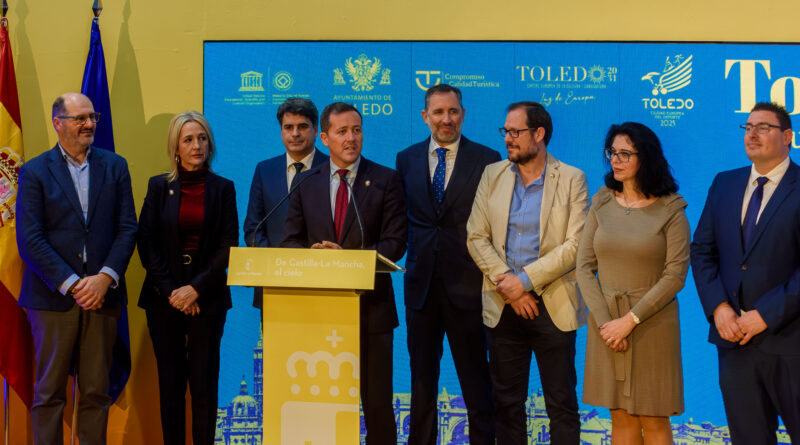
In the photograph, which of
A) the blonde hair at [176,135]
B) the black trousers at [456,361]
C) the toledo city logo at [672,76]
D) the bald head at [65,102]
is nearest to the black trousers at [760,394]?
the black trousers at [456,361]

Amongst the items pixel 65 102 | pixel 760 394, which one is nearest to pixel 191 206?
pixel 65 102

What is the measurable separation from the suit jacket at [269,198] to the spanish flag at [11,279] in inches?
53.0

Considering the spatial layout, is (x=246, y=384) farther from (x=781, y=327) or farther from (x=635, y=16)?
(x=635, y=16)

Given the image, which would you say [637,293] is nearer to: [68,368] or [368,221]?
[368,221]

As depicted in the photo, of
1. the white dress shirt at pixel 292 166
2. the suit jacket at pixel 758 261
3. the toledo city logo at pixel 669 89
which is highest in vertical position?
the toledo city logo at pixel 669 89

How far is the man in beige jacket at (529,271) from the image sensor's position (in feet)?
10.2

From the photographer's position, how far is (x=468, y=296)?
337cm

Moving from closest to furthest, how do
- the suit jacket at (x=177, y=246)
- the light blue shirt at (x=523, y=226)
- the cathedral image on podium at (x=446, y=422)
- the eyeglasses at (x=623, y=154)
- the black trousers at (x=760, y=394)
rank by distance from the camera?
the black trousers at (x=760, y=394) < the eyeglasses at (x=623, y=154) < the light blue shirt at (x=523, y=226) < the suit jacket at (x=177, y=246) < the cathedral image on podium at (x=446, y=422)

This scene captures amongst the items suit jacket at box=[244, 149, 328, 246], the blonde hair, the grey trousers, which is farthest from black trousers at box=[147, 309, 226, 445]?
the blonde hair

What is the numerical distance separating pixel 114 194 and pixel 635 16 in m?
3.28

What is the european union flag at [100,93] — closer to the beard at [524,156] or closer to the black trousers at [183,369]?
the black trousers at [183,369]

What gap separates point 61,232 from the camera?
11.2 feet

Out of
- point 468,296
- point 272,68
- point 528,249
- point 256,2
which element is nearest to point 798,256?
point 528,249

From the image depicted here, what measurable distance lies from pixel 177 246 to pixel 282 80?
1360mm
